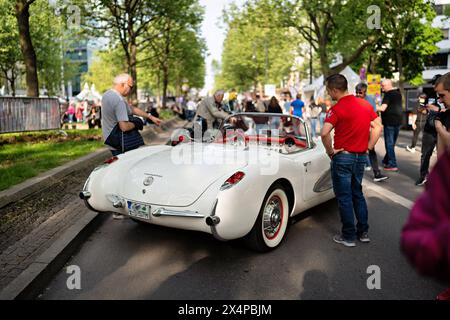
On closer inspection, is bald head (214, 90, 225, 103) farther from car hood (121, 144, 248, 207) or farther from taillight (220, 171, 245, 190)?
taillight (220, 171, 245, 190)

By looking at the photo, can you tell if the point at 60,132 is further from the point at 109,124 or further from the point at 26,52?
the point at 109,124

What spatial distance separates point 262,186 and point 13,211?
319cm

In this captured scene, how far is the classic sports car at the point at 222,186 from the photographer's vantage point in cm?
375

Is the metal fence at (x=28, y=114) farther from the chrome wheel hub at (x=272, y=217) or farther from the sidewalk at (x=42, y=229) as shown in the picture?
the chrome wheel hub at (x=272, y=217)

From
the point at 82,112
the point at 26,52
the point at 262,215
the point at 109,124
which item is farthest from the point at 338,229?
the point at 82,112

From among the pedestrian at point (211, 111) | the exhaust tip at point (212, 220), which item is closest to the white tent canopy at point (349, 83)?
→ the pedestrian at point (211, 111)

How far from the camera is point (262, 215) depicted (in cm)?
405

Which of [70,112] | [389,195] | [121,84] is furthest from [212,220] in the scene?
[70,112]

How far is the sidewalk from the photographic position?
3416 mm

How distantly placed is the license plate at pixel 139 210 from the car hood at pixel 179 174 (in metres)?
0.06

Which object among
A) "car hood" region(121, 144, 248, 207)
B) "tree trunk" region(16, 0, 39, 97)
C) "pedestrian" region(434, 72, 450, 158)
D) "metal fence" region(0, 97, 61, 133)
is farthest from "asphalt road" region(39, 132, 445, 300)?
"tree trunk" region(16, 0, 39, 97)

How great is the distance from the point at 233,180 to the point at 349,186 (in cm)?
136

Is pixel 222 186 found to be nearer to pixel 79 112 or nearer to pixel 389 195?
pixel 389 195

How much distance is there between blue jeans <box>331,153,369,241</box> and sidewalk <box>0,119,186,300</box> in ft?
9.31
